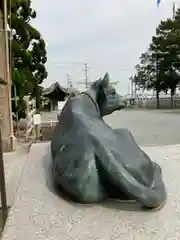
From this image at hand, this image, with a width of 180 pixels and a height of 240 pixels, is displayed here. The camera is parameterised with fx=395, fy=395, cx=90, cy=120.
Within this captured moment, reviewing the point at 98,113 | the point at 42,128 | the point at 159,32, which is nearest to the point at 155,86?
the point at 159,32

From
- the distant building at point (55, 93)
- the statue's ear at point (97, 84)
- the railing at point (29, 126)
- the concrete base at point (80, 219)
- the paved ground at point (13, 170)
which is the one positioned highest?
the distant building at point (55, 93)

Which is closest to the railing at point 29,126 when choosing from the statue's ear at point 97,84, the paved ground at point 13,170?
the paved ground at point 13,170

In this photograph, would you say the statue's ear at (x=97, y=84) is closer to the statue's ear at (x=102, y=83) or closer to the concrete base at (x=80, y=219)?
the statue's ear at (x=102, y=83)

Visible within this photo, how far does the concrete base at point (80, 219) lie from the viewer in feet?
7.30

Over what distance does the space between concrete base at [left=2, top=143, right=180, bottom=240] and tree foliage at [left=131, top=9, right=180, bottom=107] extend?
2304 cm

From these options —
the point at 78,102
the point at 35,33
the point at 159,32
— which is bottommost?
the point at 78,102

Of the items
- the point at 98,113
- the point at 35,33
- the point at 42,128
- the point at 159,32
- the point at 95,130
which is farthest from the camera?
the point at 159,32

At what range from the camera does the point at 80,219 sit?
236 cm

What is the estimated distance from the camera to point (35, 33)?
1276 centimetres

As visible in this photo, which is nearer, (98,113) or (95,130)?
(95,130)

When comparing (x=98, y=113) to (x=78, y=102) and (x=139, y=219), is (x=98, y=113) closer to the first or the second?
(x=78, y=102)

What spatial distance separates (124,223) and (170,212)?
1.09 ft

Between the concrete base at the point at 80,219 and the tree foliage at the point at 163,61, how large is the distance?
23037 mm

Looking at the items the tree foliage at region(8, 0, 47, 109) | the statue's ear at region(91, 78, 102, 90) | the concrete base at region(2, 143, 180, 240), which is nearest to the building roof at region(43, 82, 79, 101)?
the tree foliage at region(8, 0, 47, 109)
